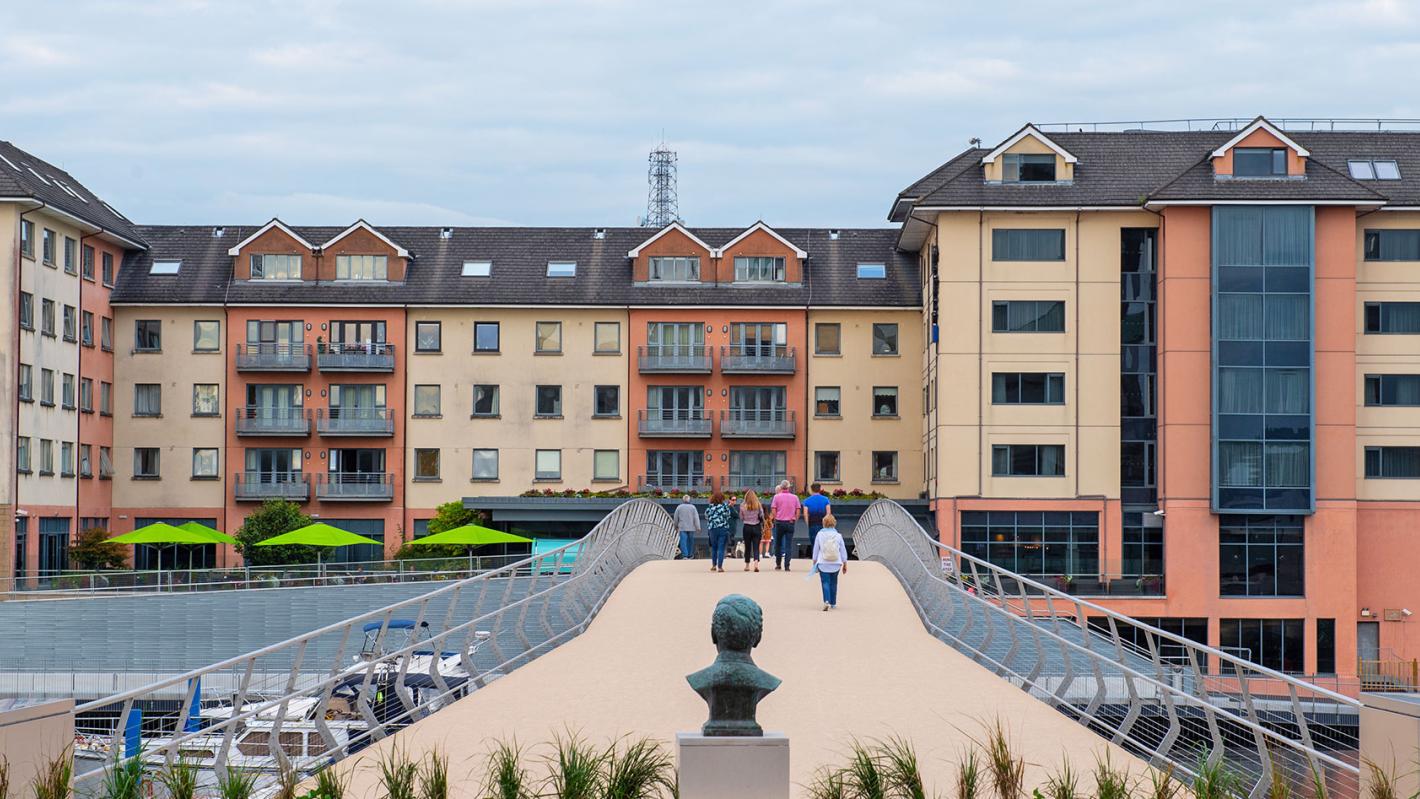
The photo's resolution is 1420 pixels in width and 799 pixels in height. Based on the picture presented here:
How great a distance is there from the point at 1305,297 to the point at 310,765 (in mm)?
48680

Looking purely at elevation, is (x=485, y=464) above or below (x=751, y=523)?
above

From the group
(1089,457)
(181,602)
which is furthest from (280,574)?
(1089,457)

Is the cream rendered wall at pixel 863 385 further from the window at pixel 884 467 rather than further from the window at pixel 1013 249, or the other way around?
the window at pixel 1013 249

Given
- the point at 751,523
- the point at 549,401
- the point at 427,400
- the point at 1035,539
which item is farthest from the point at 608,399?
the point at 751,523

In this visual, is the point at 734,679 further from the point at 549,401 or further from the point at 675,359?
the point at 549,401

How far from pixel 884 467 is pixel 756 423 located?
511 cm

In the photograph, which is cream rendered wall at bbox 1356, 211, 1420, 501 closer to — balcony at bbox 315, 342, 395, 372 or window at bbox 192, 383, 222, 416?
balcony at bbox 315, 342, 395, 372

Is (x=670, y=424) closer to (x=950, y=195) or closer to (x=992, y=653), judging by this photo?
(x=950, y=195)

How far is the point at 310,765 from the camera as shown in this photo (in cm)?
1312

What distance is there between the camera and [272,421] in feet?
222

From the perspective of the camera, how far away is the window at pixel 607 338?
224 feet

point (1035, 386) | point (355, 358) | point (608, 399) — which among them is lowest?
point (608, 399)

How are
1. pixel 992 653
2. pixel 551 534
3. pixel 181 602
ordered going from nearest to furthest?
pixel 992 653 → pixel 181 602 → pixel 551 534

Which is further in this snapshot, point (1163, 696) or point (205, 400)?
point (205, 400)
